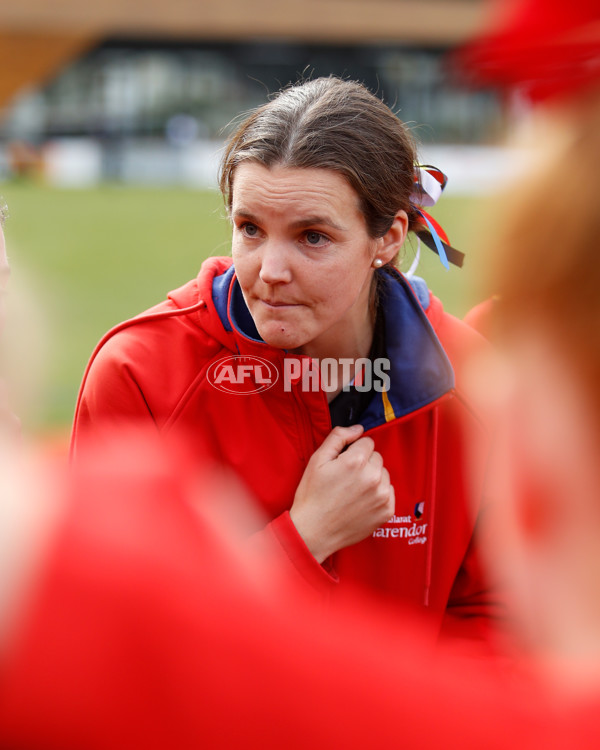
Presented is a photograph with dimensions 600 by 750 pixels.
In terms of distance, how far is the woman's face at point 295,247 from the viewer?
1.83 meters

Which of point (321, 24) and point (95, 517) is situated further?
point (321, 24)

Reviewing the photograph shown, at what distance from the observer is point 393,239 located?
2.02 metres

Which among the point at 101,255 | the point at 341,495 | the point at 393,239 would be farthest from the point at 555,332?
the point at 101,255

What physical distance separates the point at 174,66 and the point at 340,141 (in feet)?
120

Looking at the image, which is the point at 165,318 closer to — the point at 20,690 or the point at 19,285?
the point at 19,285

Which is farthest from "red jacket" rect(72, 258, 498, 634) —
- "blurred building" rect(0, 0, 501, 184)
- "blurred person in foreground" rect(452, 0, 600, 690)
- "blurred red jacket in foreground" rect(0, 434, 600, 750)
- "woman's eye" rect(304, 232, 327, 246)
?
"blurred building" rect(0, 0, 501, 184)

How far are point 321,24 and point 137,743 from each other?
30.3 metres

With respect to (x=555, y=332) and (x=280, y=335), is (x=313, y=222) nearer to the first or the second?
(x=280, y=335)

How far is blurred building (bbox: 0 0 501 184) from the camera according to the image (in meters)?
26.6

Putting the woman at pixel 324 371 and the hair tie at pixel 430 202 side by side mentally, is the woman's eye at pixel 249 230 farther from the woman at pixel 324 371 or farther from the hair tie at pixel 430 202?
the hair tie at pixel 430 202

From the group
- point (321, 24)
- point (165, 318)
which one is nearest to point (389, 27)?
point (321, 24)

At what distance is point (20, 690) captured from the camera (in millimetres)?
438

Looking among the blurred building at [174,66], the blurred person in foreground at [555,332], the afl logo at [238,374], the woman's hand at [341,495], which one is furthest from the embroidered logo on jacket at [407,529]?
the blurred building at [174,66]

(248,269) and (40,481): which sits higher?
(248,269)
